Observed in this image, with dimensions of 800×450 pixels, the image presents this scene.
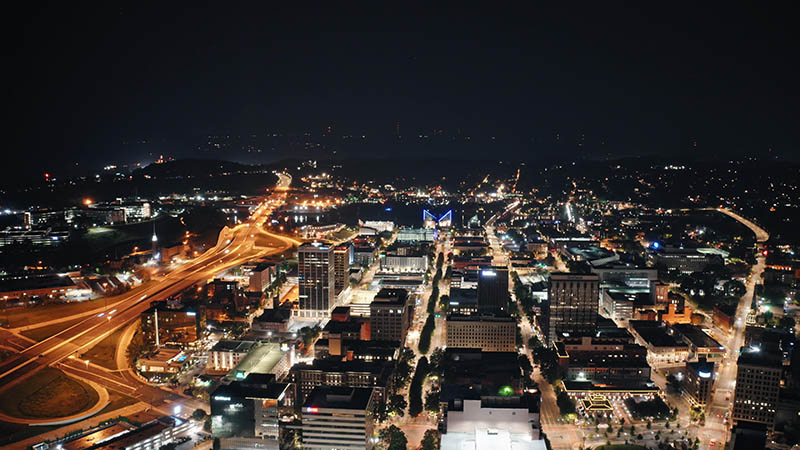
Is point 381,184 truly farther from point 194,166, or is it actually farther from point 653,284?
point 653,284

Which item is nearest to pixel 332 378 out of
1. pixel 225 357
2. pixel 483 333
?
pixel 225 357

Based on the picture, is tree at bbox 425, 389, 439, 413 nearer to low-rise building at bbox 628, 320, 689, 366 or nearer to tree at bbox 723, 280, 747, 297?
low-rise building at bbox 628, 320, 689, 366

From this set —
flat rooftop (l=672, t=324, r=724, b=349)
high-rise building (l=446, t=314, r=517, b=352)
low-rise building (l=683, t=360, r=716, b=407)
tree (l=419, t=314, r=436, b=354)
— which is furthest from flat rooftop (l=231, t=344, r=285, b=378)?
flat rooftop (l=672, t=324, r=724, b=349)

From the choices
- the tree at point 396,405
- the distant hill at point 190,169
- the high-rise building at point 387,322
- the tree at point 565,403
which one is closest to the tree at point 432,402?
the tree at point 396,405

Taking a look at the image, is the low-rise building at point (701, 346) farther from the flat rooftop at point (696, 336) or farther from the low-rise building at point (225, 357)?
the low-rise building at point (225, 357)

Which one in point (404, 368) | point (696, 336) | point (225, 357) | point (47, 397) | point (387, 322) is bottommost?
point (47, 397)

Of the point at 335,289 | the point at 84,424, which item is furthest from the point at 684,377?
the point at 84,424

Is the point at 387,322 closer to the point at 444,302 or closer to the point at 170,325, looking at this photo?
the point at 444,302
